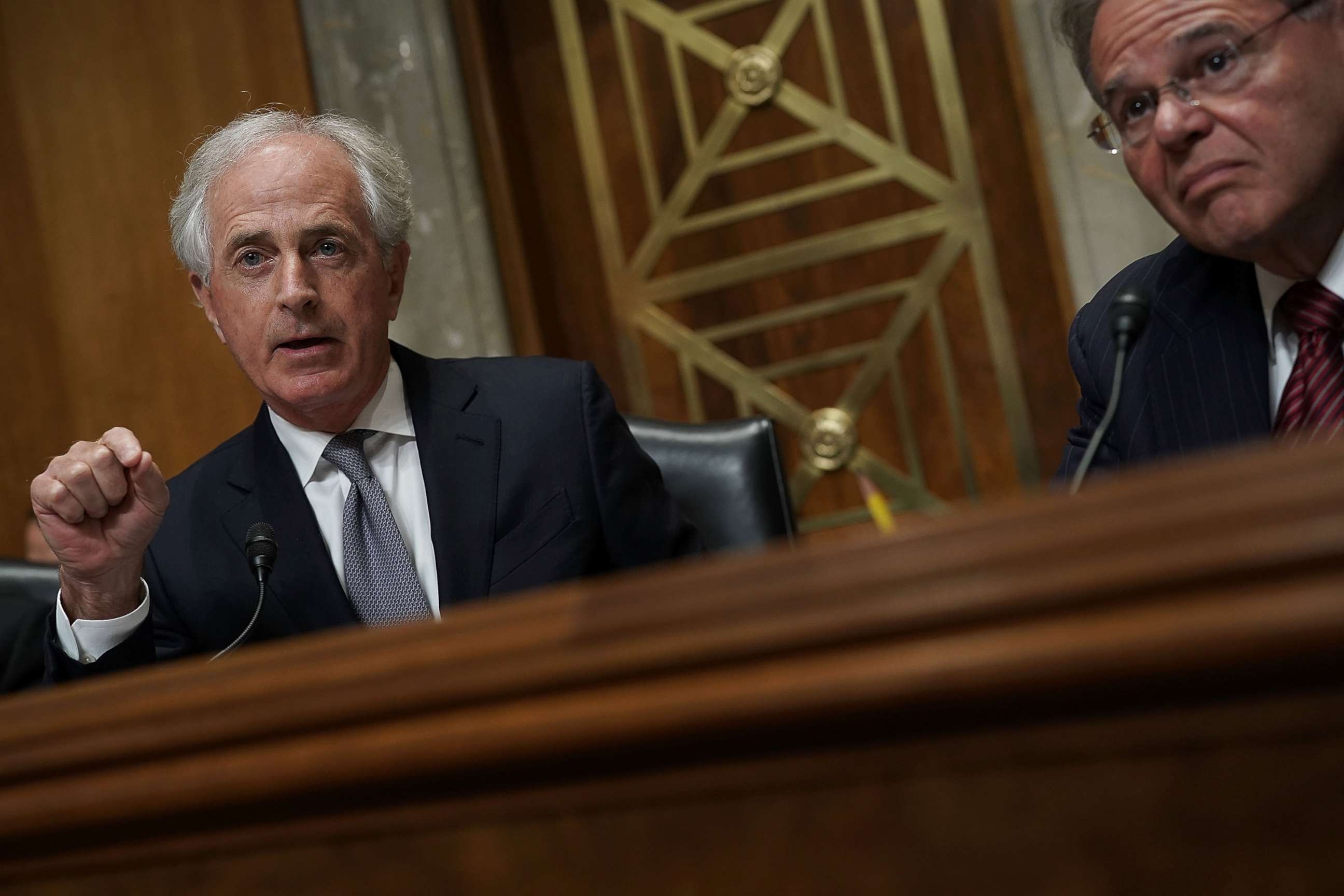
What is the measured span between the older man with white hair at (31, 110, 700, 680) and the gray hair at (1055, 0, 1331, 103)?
74cm

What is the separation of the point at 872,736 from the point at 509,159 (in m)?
3.18

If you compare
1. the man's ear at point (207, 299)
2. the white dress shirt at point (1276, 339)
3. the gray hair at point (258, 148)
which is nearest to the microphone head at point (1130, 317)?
the white dress shirt at point (1276, 339)

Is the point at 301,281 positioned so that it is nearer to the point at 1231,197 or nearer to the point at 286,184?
the point at 286,184

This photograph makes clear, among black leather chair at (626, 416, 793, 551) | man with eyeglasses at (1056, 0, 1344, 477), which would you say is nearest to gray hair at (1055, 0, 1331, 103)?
man with eyeglasses at (1056, 0, 1344, 477)

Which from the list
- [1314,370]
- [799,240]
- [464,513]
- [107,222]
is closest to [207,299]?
[464,513]

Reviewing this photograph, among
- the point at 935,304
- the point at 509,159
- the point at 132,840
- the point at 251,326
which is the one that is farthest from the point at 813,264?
the point at 132,840

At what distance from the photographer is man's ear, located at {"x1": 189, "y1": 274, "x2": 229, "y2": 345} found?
184 centimetres

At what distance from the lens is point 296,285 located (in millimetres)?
1714

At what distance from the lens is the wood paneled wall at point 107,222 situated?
141 inches

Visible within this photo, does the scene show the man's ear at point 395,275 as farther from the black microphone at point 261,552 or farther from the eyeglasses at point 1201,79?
the eyeglasses at point 1201,79

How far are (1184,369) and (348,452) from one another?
1.06 m

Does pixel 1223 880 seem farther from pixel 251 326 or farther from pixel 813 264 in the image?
pixel 813 264

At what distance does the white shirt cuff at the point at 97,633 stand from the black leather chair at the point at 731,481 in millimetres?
735

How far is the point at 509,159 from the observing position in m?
3.45
